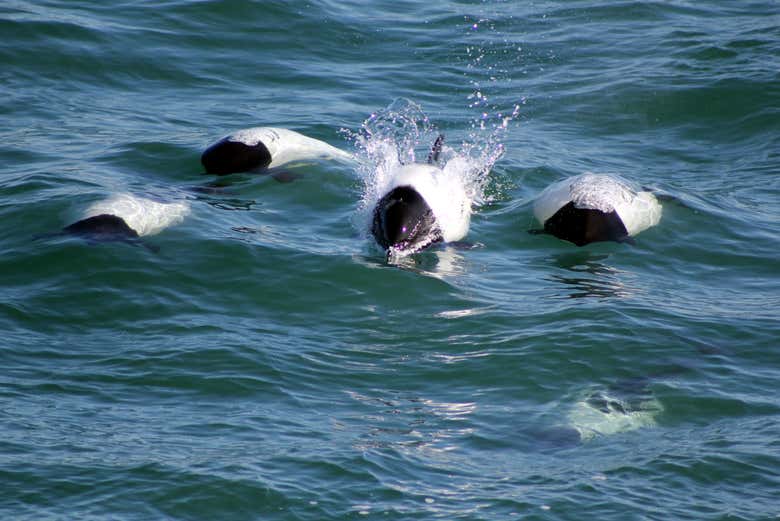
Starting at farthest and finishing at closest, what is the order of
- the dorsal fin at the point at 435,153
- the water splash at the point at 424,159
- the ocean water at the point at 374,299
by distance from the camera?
the dorsal fin at the point at 435,153
the water splash at the point at 424,159
the ocean water at the point at 374,299

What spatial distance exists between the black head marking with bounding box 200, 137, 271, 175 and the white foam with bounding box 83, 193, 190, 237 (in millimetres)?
1446

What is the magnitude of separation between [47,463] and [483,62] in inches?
491

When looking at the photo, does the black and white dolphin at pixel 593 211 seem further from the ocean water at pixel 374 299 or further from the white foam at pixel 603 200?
the ocean water at pixel 374 299

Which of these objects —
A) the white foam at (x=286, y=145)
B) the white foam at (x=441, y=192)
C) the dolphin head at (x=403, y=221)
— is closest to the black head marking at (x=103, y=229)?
the dolphin head at (x=403, y=221)

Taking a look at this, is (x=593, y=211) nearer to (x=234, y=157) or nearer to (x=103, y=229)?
(x=234, y=157)

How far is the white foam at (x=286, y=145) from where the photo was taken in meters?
12.4

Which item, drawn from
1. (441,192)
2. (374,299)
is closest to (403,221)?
(441,192)

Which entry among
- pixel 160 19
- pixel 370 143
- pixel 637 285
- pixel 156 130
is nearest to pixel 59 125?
pixel 156 130

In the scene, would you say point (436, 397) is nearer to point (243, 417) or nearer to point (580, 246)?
point (243, 417)

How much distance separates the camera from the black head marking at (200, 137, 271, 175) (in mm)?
12273

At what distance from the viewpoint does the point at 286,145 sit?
1258cm

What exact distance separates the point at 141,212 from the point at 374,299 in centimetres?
257

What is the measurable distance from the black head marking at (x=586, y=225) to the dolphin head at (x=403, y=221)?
1.32 metres

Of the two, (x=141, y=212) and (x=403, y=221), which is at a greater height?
(x=403, y=221)
